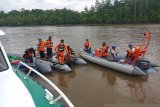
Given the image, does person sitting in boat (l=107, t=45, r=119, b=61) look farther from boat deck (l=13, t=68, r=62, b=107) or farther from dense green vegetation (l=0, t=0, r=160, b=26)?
dense green vegetation (l=0, t=0, r=160, b=26)

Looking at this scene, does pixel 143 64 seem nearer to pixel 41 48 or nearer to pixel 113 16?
pixel 41 48

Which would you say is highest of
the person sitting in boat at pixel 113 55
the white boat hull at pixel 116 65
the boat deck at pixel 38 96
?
the boat deck at pixel 38 96

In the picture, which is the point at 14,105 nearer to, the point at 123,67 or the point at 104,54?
the point at 123,67

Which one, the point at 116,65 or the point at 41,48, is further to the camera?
the point at 41,48

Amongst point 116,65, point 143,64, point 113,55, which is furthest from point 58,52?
point 143,64

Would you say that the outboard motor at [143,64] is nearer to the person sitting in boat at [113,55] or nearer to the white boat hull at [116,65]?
the white boat hull at [116,65]

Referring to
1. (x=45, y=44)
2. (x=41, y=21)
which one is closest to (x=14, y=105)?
(x=45, y=44)

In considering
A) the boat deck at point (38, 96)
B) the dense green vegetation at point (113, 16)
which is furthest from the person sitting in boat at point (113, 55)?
the dense green vegetation at point (113, 16)

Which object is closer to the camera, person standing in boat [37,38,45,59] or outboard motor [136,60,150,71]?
outboard motor [136,60,150,71]

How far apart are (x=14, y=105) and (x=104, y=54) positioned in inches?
440

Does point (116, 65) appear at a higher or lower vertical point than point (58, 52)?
lower

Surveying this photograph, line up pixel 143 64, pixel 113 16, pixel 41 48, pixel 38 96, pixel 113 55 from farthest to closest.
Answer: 1. pixel 113 16
2. pixel 41 48
3. pixel 113 55
4. pixel 143 64
5. pixel 38 96

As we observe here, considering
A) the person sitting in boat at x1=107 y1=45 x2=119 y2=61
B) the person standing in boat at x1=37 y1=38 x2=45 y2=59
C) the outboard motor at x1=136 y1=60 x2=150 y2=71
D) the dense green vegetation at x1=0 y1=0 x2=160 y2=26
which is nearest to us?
the outboard motor at x1=136 y1=60 x2=150 y2=71

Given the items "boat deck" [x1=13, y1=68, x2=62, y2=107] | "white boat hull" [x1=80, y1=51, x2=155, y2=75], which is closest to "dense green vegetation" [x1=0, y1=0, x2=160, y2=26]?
"white boat hull" [x1=80, y1=51, x2=155, y2=75]
